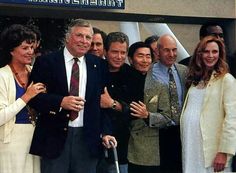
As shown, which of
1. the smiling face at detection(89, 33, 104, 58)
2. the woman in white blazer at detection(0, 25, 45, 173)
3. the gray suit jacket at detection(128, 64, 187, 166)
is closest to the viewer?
the woman in white blazer at detection(0, 25, 45, 173)

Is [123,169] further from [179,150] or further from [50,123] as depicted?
[50,123]

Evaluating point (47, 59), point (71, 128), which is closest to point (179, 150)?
point (71, 128)

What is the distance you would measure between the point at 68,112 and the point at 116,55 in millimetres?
833

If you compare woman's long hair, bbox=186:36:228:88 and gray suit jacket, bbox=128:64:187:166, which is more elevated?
woman's long hair, bbox=186:36:228:88

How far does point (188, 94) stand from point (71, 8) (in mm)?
3985

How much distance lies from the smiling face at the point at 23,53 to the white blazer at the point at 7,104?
126mm

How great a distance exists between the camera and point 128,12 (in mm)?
8773

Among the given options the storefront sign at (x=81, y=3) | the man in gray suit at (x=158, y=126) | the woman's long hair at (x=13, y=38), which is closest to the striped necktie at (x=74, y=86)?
the woman's long hair at (x=13, y=38)

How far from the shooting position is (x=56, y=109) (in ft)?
14.2

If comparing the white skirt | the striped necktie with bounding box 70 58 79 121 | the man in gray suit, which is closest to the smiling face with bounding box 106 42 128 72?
the man in gray suit

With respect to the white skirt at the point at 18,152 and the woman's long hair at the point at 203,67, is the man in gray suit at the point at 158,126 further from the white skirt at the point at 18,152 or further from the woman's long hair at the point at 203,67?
the white skirt at the point at 18,152

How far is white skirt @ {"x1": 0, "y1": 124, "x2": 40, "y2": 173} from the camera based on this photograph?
4.45 m

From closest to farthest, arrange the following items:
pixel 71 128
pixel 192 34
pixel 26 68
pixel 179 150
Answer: pixel 71 128 → pixel 26 68 → pixel 179 150 → pixel 192 34

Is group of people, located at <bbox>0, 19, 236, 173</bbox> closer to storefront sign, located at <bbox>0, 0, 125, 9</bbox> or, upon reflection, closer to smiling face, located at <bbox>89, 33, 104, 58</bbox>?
smiling face, located at <bbox>89, 33, 104, 58</bbox>
